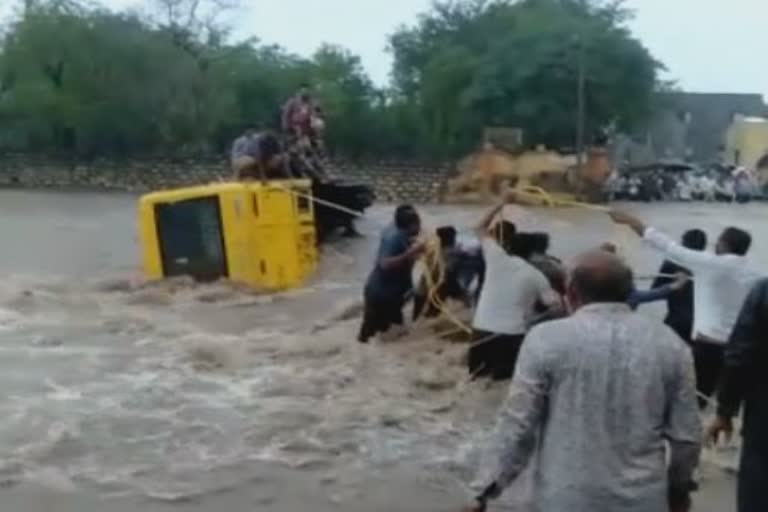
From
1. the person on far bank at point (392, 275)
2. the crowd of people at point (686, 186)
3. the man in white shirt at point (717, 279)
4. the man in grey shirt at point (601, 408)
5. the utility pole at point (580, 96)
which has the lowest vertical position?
the crowd of people at point (686, 186)

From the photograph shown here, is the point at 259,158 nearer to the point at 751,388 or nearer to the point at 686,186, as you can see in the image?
the point at 751,388

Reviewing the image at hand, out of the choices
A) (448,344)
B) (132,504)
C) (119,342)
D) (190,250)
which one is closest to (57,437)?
(132,504)

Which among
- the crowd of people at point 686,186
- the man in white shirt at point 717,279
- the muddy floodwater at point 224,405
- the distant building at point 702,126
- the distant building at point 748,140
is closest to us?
the man in white shirt at point 717,279

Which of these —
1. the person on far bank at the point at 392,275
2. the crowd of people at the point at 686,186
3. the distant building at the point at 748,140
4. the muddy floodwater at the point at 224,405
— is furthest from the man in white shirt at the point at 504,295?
the distant building at the point at 748,140

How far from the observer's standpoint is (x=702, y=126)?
346 feet

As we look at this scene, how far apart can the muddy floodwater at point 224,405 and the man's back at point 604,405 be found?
371 cm

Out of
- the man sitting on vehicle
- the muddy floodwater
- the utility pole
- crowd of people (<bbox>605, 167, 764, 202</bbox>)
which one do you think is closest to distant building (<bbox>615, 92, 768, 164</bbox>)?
crowd of people (<bbox>605, 167, 764, 202</bbox>)

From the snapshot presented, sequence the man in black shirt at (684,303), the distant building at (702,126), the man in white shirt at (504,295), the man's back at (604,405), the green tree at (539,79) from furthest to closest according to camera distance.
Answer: the distant building at (702,126), the green tree at (539,79), the man in white shirt at (504,295), the man in black shirt at (684,303), the man's back at (604,405)

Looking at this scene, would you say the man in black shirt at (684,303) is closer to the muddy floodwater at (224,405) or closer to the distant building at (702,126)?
the muddy floodwater at (224,405)

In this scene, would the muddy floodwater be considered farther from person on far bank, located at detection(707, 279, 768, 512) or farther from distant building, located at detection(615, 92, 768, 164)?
distant building, located at detection(615, 92, 768, 164)

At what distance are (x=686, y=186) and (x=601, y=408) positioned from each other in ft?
182

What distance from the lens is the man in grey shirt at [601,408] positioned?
4.62m

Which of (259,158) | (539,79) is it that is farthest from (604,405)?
(539,79)

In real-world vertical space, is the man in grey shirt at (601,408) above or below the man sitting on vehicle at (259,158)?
above
